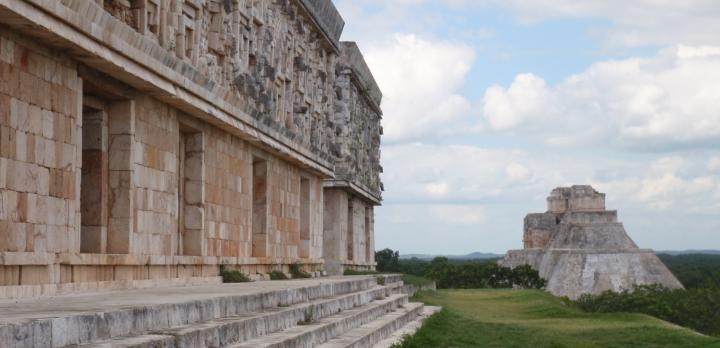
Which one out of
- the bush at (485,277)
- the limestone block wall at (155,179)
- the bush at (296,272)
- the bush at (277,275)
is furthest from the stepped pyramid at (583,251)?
the limestone block wall at (155,179)

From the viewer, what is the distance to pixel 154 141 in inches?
475

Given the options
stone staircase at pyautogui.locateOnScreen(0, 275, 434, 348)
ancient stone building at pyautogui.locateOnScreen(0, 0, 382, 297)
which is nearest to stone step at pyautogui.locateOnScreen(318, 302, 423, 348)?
stone staircase at pyautogui.locateOnScreen(0, 275, 434, 348)

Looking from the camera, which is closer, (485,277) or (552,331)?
(552,331)

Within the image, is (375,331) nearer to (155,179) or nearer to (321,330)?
(321,330)

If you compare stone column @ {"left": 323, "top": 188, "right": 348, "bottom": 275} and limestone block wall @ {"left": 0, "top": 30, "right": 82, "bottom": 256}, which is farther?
stone column @ {"left": 323, "top": 188, "right": 348, "bottom": 275}

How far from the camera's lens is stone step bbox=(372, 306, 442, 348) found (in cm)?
1086

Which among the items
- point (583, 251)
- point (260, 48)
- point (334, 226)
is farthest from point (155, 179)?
point (583, 251)

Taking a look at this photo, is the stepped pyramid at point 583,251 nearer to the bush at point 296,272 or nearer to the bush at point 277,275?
the bush at point 296,272

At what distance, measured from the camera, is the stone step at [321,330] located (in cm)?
732

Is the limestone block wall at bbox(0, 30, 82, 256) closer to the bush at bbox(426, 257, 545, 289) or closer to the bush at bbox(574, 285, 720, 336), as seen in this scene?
the bush at bbox(574, 285, 720, 336)

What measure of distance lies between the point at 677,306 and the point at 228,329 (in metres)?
21.3

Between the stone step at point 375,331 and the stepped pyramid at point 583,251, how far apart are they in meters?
29.6

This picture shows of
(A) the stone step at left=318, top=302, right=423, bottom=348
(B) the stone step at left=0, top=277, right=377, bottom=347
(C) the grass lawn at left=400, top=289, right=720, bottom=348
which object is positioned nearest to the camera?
(B) the stone step at left=0, top=277, right=377, bottom=347

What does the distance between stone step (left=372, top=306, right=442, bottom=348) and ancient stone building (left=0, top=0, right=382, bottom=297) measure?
2853 mm
